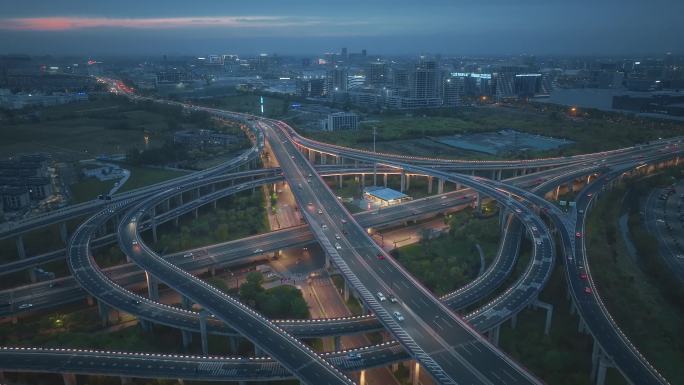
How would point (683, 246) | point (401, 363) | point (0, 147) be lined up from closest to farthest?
point (401, 363) → point (683, 246) → point (0, 147)

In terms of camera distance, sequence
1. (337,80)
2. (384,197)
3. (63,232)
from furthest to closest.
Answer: (337,80) < (384,197) < (63,232)

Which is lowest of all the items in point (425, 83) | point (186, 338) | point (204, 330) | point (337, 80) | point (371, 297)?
point (186, 338)

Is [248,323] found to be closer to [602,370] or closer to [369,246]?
[369,246]

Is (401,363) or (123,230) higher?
(123,230)

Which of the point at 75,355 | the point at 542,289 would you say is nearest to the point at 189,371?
the point at 75,355

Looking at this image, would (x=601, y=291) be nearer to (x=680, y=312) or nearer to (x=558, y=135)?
(x=680, y=312)

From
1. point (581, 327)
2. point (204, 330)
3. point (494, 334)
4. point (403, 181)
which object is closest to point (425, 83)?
point (403, 181)

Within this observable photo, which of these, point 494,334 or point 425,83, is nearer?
point 494,334
